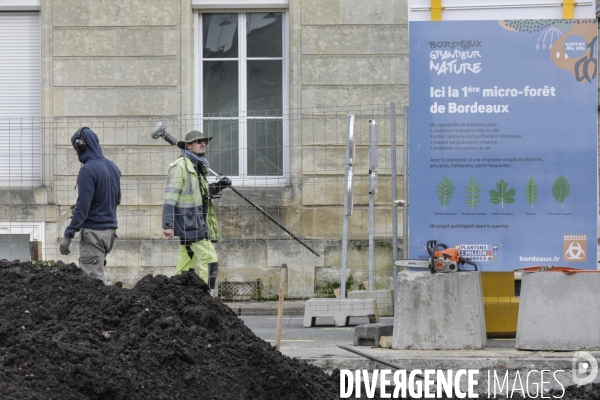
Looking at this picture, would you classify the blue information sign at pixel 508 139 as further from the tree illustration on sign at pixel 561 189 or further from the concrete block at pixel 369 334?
the concrete block at pixel 369 334

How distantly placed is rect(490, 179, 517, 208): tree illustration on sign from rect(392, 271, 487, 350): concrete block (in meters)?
0.71

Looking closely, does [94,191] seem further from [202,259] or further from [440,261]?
[440,261]

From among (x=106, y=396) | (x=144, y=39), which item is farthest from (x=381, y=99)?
(x=106, y=396)

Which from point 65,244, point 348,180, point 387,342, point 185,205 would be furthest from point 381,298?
point 65,244

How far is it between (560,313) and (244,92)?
23.5 ft

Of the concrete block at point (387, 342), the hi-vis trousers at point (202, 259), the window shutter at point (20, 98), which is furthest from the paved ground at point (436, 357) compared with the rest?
the window shutter at point (20, 98)

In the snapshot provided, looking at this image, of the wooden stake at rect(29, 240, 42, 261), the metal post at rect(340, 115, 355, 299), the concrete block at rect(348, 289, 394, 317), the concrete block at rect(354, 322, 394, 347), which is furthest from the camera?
the wooden stake at rect(29, 240, 42, 261)

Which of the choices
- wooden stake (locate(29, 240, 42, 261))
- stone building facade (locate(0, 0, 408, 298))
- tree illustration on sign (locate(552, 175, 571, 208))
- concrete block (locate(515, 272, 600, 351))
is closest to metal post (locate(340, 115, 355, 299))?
stone building facade (locate(0, 0, 408, 298))

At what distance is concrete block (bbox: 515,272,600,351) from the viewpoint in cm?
838

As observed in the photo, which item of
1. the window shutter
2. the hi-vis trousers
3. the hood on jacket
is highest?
the window shutter

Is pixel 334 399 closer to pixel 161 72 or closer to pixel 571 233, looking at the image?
pixel 571 233

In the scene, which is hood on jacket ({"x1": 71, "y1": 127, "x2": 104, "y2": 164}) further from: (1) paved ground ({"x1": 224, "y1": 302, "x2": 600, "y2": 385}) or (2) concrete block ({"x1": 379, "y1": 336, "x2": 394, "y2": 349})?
(2) concrete block ({"x1": 379, "y1": 336, "x2": 394, "y2": 349})

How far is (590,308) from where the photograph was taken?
8414mm

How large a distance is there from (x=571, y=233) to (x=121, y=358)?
4399 mm
